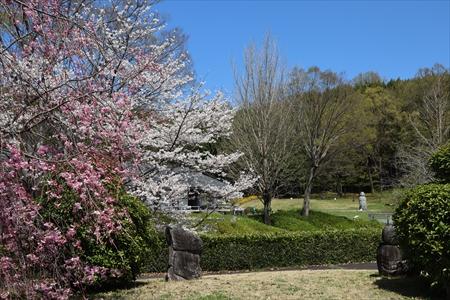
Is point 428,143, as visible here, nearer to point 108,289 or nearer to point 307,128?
point 307,128

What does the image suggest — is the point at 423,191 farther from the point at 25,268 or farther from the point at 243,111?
the point at 243,111

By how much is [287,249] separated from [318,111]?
1598cm

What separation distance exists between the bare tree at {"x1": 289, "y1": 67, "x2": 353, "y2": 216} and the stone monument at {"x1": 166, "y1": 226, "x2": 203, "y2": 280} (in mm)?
18479

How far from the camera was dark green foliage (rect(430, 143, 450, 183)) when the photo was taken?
8.45m

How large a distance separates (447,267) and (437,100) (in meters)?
22.9

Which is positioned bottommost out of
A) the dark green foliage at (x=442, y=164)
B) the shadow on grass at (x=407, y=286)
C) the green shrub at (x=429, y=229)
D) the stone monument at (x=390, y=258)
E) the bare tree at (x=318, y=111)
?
the shadow on grass at (x=407, y=286)

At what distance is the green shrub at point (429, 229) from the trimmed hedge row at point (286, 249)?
707cm

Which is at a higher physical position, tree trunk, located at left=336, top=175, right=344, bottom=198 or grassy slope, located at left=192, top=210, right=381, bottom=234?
tree trunk, located at left=336, top=175, right=344, bottom=198

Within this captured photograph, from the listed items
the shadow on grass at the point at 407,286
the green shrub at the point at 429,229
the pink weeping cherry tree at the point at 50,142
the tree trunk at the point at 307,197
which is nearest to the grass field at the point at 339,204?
the tree trunk at the point at 307,197

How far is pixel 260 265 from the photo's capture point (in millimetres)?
14797

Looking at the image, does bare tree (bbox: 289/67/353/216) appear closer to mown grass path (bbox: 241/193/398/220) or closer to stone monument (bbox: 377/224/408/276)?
mown grass path (bbox: 241/193/398/220)

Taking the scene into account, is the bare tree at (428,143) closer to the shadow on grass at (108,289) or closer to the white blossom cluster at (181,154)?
the white blossom cluster at (181,154)

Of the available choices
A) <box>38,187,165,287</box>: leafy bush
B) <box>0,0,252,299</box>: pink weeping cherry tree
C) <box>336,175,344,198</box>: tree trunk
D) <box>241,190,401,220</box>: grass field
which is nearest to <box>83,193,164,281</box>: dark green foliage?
<box>38,187,165,287</box>: leafy bush

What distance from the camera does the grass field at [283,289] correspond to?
26.4ft
